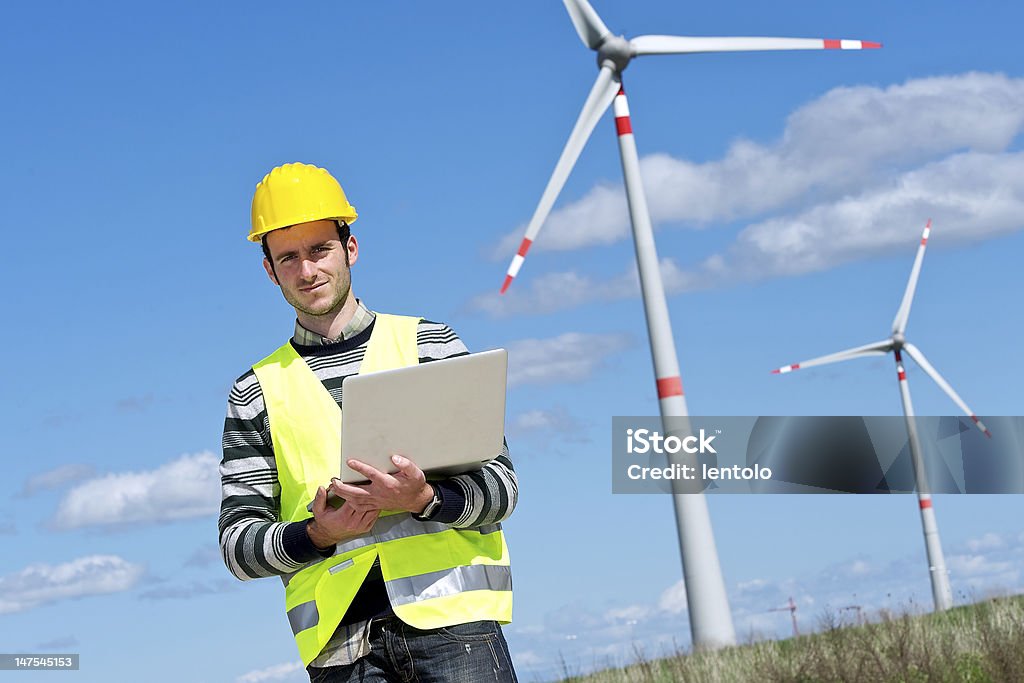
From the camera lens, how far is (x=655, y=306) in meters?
21.4

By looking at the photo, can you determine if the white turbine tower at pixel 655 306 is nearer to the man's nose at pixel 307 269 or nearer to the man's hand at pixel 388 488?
the man's nose at pixel 307 269

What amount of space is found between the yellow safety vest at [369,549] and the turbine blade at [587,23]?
2021 centimetres

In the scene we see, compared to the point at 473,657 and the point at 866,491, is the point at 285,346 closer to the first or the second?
the point at 473,657

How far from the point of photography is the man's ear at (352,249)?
14.8ft

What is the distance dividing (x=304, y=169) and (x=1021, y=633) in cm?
990

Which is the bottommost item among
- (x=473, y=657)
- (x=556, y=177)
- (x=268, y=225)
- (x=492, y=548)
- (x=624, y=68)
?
(x=473, y=657)

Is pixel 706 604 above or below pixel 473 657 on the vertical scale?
above

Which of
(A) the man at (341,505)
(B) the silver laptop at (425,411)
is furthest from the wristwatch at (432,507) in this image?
(B) the silver laptop at (425,411)

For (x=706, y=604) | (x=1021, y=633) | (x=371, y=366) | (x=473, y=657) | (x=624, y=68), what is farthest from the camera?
(x=624, y=68)

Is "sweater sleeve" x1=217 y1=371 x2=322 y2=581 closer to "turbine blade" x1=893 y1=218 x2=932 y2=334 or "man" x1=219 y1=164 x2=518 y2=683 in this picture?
"man" x1=219 y1=164 x2=518 y2=683

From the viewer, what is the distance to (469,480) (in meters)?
4.05

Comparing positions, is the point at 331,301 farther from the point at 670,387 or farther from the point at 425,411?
the point at 670,387

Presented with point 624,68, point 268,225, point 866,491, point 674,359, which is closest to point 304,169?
point 268,225

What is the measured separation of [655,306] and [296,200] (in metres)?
17.3
